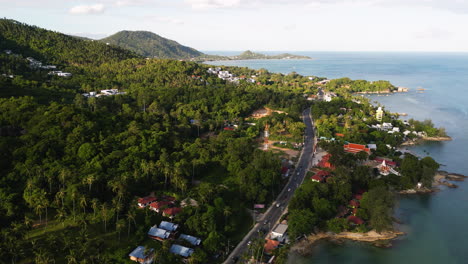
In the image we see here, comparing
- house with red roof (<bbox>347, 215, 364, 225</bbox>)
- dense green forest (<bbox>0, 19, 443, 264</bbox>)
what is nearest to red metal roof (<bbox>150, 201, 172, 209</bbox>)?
dense green forest (<bbox>0, 19, 443, 264</bbox>)

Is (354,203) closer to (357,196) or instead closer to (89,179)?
(357,196)

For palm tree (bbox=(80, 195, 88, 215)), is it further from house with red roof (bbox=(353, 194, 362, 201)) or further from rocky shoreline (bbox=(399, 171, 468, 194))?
rocky shoreline (bbox=(399, 171, 468, 194))

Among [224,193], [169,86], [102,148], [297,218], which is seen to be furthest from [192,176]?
[169,86]

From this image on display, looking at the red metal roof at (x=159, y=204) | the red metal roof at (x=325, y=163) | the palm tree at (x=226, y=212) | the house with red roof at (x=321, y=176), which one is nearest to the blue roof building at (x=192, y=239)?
the palm tree at (x=226, y=212)

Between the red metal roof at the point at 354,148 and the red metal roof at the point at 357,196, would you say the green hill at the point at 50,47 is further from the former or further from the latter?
the red metal roof at the point at 357,196

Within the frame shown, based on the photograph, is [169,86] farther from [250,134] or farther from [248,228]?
[248,228]

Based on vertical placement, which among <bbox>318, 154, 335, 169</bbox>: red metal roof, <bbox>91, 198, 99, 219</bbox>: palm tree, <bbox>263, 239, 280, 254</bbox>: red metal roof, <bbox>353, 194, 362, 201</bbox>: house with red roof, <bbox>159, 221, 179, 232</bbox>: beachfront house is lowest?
<bbox>263, 239, 280, 254</bbox>: red metal roof
